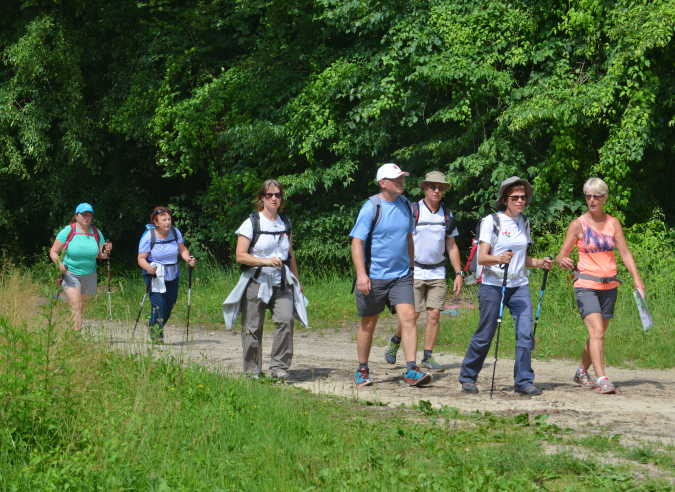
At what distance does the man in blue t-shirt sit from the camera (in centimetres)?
678

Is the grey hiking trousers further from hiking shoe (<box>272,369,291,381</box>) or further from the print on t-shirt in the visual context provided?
the print on t-shirt

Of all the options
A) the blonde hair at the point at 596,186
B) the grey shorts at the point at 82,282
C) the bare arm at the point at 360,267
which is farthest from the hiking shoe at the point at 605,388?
the grey shorts at the point at 82,282

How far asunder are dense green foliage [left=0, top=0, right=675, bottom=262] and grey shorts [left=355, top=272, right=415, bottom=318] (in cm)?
520

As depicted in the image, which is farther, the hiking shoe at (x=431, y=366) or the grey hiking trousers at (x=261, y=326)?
the hiking shoe at (x=431, y=366)

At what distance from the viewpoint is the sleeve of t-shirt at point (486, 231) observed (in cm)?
659

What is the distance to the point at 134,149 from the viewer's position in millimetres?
18781

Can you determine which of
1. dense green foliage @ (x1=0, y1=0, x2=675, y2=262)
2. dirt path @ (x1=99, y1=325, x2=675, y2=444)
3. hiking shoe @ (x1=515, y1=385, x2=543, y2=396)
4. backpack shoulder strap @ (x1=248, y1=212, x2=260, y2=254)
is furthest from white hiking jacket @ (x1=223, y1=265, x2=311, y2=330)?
dense green foliage @ (x1=0, y1=0, x2=675, y2=262)

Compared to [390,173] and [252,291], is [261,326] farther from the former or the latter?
[390,173]

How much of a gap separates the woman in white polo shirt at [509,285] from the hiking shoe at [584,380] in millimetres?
676

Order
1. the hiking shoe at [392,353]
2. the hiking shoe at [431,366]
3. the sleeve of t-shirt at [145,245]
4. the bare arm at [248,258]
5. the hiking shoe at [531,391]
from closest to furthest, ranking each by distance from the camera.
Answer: the hiking shoe at [531,391] → the bare arm at [248,258] → the hiking shoe at [431,366] → the hiking shoe at [392,353] → the sleeve of t-shirt at [145,245]

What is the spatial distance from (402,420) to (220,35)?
13.4 meters

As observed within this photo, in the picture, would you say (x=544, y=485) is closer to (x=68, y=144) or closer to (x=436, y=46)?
(x=436, y=46)

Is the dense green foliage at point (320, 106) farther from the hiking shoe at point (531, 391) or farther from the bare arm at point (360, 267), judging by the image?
the bare arm at point (360, 267)

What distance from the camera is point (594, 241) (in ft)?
21.9
